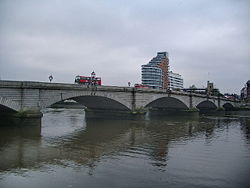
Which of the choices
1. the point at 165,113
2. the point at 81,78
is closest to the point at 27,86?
the point at 81,78

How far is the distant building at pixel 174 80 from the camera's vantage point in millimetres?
174250

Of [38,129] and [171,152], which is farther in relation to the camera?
[38,129]

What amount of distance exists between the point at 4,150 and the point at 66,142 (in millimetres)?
4939

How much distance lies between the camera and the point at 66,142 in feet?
65.4

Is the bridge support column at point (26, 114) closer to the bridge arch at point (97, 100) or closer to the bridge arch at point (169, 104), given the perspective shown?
the bridge arch at point (97, 100)

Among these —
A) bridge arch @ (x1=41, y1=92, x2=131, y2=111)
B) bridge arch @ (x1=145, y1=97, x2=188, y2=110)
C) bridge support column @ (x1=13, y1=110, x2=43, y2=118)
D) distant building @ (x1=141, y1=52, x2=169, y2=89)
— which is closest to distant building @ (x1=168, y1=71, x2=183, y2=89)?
distant building @ (x1=141, y1=52, x2=169, y2=89)

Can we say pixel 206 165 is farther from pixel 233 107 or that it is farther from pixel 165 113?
pixel 233 107

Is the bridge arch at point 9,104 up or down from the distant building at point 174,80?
down

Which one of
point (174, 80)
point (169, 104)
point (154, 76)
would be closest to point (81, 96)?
point (169, 104)

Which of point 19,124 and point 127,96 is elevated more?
point 127,96

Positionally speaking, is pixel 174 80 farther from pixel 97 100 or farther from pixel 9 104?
pixel 9 104

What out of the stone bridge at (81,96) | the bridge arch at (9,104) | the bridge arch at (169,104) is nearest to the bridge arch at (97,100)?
the stone bridge at (81,96)

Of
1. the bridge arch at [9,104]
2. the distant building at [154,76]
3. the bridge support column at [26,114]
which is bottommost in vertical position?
the bridge support column at [26,114]

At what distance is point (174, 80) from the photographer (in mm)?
181125
